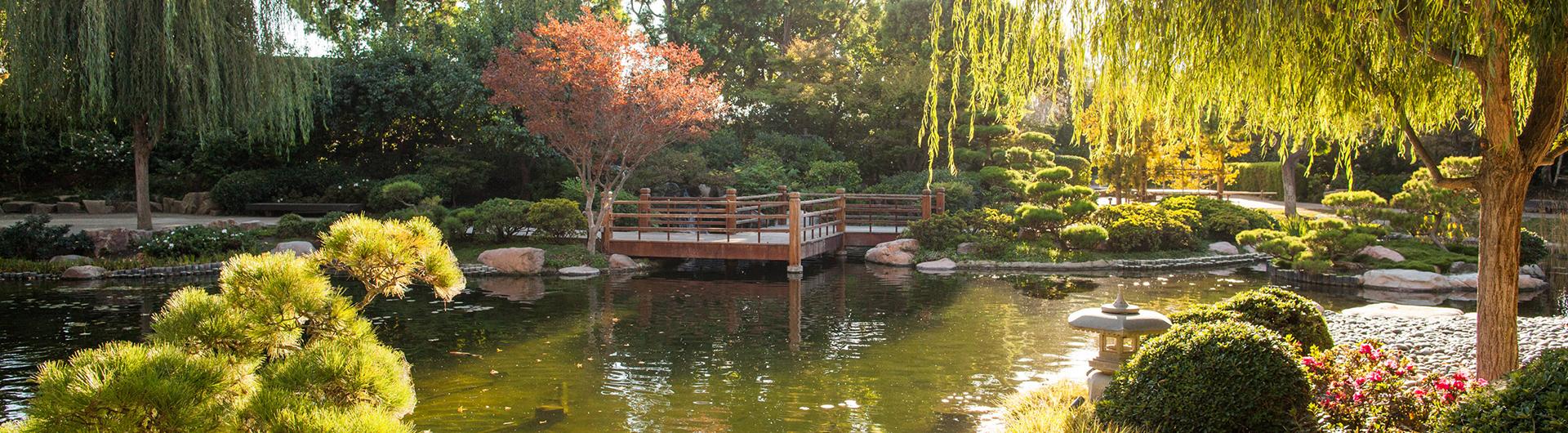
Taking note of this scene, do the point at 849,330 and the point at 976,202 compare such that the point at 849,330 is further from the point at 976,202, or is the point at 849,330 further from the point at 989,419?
the point at 976,202

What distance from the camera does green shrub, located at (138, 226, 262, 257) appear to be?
14.4 meters

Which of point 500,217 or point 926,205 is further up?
point 926,205

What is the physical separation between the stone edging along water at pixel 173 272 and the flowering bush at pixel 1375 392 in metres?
10.6

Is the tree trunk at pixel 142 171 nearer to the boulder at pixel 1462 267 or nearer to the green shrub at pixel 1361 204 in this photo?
the green shrub at pixel 1361 204

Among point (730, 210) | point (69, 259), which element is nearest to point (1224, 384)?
point (730, 210)

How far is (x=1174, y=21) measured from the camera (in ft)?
16.5

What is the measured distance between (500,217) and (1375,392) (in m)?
13.2

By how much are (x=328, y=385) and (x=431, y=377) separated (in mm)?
4623

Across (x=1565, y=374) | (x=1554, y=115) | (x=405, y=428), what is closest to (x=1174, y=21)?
(x=1554, y=115)

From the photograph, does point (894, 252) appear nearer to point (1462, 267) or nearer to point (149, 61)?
point (1462, 267)

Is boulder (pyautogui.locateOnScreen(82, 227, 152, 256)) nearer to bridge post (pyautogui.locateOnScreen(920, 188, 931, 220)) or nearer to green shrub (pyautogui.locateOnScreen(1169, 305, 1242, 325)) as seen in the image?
bridge post (pyautogui.locateOnScreen(920, 188, 931, 220))

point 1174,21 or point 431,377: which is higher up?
point 1174,21

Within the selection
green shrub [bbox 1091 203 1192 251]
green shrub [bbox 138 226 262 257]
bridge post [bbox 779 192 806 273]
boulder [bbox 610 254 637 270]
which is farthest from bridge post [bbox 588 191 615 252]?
green shrub [bbox 1091 203 1192 251]

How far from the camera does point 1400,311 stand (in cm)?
951
